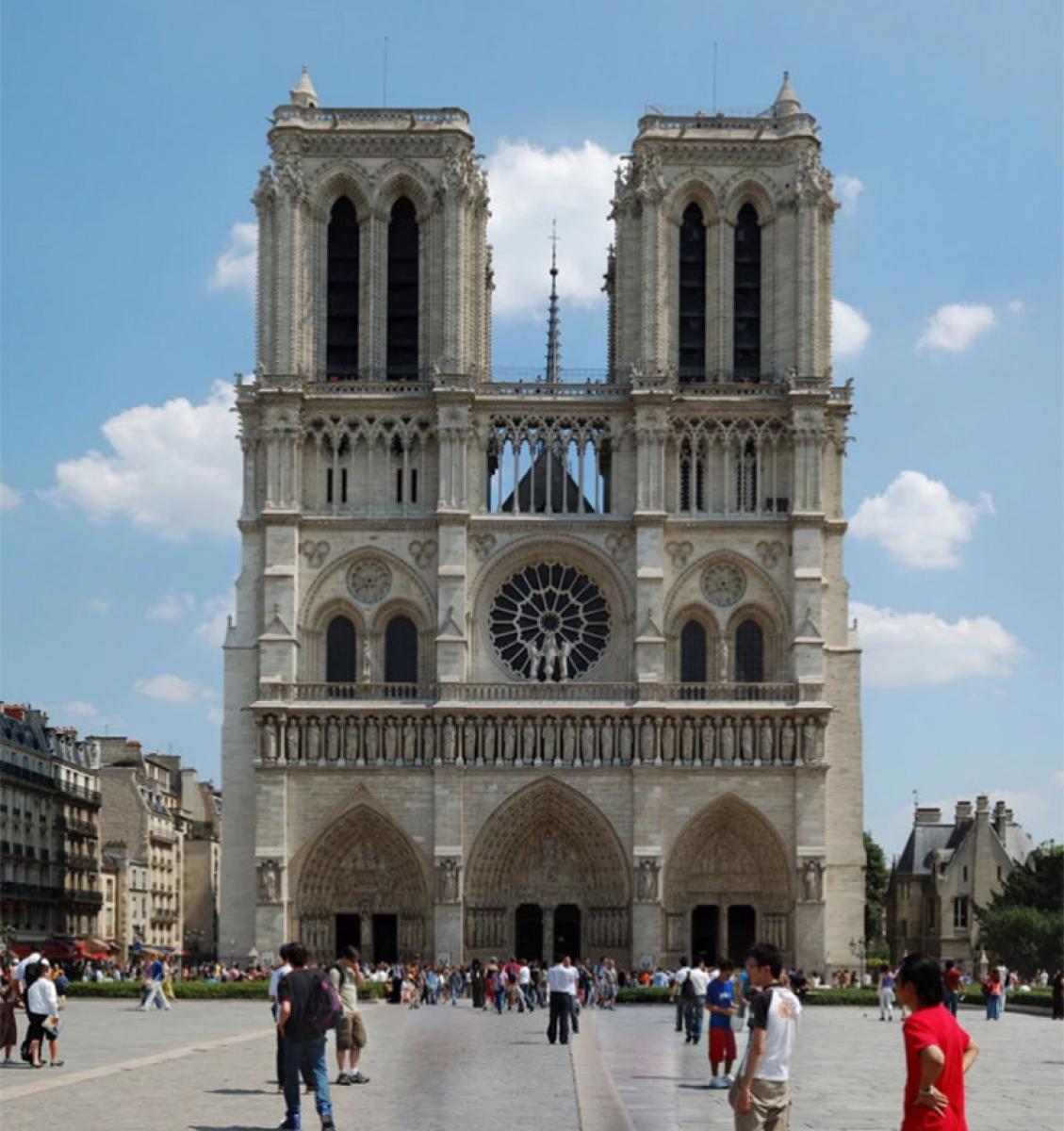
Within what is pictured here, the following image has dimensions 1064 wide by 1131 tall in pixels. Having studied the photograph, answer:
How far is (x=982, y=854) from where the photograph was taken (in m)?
81.9

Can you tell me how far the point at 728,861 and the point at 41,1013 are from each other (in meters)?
39.4

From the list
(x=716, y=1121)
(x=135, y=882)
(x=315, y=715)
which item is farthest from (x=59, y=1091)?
(x=135, y=882)

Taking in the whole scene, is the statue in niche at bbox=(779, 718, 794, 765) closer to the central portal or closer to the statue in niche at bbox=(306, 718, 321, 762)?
the central portal

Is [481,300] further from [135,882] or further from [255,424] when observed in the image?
[135,882]

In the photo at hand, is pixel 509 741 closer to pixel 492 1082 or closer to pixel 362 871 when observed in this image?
pixel 362 871

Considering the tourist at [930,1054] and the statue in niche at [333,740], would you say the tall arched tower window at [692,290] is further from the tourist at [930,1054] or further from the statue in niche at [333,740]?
the tourist at [930,1054]

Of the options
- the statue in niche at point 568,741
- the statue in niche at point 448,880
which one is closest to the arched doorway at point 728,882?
the statue in niche at point 568,741

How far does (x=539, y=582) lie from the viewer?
6475cm

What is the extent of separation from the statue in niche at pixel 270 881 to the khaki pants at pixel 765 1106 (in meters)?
47.5

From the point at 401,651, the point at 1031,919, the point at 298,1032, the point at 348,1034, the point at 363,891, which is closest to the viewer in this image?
the point at 298,1032

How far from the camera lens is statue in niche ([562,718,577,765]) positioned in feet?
205

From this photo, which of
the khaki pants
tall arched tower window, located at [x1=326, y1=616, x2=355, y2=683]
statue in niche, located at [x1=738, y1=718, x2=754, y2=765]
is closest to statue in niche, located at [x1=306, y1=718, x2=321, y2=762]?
tall arched tower window, located at [x1=326, y1=616, x2=355, y2=683]

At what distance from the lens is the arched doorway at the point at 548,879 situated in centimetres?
6216

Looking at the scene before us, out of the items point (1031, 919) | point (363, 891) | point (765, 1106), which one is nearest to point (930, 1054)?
point (765, 1106)
